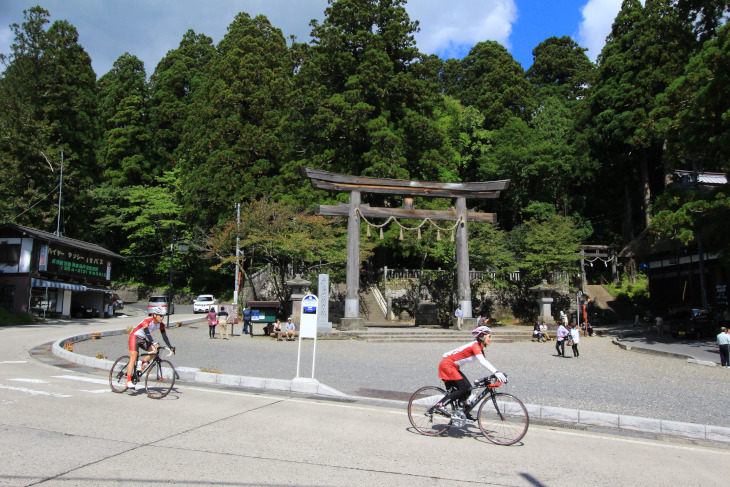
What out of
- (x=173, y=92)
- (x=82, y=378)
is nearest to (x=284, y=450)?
(x=82, y=378)

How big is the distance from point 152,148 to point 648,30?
134 feet

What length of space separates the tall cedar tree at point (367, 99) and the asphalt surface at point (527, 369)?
52.0ft

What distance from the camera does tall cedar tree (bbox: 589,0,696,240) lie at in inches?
1245

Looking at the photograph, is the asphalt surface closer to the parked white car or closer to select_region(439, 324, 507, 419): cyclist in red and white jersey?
select_region(439, 324, 507, 419): cyclist in red and white jersey

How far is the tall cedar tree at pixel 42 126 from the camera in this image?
115ft

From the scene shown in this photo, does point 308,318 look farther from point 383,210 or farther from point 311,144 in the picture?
point 311,144

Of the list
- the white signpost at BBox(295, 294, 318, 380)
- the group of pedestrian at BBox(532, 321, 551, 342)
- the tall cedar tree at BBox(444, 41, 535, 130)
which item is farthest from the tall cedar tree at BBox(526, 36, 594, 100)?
the white signpost at BBox(295, 294, 318, 380)

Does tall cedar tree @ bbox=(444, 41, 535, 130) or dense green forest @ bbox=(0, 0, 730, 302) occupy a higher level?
tall cedar tree @ bbox=(444, 41, 535, 130)

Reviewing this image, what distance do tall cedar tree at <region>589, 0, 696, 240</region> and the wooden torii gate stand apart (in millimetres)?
10787

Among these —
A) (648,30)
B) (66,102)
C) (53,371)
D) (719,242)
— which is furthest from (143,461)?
(66,102)

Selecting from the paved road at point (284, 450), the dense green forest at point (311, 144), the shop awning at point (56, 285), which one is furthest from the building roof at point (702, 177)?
the shop awning at point (56, 285)

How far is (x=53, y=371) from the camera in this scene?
39.1 ft

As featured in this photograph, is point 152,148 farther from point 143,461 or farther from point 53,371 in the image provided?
point 143,461

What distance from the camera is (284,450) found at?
19.2 feet
